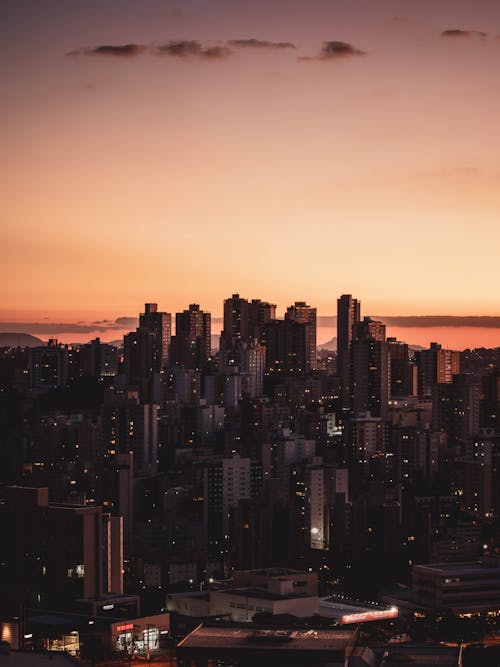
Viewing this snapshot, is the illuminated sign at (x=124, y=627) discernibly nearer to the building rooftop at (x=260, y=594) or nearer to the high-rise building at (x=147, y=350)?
the building rooftop at (x=260, y=594)

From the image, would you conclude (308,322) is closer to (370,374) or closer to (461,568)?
(370,374)

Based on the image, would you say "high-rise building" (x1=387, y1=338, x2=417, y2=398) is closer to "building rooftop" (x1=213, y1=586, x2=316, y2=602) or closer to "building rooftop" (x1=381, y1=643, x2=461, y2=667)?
"building rooftop" (x1=213, y1=586, x2=316, y2=602)

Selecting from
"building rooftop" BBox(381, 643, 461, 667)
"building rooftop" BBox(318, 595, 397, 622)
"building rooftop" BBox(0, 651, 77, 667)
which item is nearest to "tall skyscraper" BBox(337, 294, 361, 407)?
"building rooftop" BBox(318, 595, 397, 622)

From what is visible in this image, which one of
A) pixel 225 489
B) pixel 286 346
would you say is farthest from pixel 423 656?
pixel 286 346

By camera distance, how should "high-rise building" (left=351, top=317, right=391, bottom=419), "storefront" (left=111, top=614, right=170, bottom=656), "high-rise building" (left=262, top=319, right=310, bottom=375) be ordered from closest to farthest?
1. "storefront" (left=111, top=614, right=170, bottom=656)
2. "high-rise building" (left=351, top=317, right=391, bottom=419)
3. "high-rise building" (left=262, top=319, right=310, bottom=375)

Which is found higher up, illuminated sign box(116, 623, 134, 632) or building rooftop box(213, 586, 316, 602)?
building rooftop box(213, 586, 316, 602)
